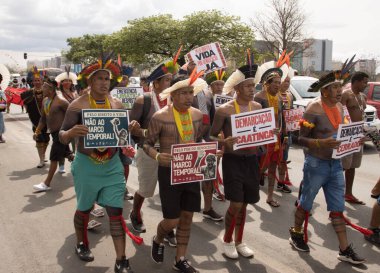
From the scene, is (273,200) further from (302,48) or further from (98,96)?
(302,48)

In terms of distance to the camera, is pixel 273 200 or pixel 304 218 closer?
pixel 304 218

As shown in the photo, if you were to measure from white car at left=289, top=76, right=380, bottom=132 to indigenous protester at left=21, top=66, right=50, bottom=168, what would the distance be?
6438 mm

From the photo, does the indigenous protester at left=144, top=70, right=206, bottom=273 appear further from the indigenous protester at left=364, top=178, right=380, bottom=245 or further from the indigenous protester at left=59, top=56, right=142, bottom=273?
the indigenous protester at left=364, top=178, right=380, bottom=245

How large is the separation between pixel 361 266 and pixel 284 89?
372cm

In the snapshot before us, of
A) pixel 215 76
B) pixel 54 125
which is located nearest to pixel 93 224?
pixel 54 125

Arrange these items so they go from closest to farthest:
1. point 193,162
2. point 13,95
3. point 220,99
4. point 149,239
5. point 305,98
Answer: point 193,162 < point 149,239 < point 220,99 < point 305,98 < point 13,95

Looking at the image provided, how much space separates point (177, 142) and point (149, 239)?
1645 mm

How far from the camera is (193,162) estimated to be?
12.8ft

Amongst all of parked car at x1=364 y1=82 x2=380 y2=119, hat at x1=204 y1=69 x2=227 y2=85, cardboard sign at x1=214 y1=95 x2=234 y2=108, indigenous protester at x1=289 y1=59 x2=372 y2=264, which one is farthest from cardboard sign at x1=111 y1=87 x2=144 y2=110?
parked car at x1=364 y1=82 x2=380 y2=119

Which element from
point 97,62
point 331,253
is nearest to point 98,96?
point 97,62

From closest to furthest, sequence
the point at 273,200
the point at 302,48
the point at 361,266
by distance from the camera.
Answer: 1. the point at 361,266
2. the point at 273,200
3. the point at 302,48

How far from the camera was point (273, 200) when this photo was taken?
6469 millimetres

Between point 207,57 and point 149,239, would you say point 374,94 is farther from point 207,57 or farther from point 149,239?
point 149,239

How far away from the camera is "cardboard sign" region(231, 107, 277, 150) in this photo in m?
4.32
